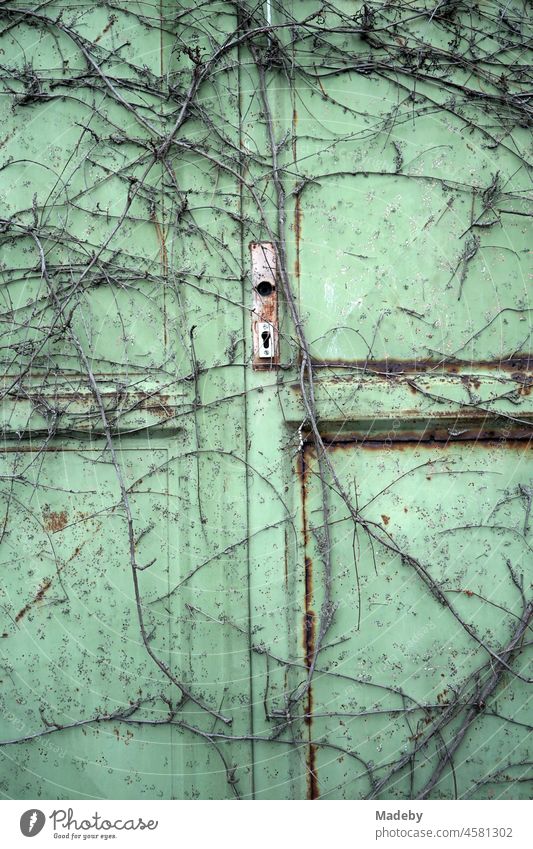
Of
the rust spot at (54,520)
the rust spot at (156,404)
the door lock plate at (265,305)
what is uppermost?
the door lock plate at (265,305)

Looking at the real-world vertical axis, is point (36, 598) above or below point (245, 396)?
below

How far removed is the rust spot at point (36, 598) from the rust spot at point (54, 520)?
0.19 meters

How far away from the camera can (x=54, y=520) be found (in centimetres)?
273

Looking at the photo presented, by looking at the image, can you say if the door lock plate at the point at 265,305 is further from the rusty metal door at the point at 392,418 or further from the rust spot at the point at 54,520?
the rust spot at the point at 54,520

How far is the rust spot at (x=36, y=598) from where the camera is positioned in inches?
107

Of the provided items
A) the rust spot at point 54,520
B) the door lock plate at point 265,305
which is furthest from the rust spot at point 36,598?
the door lock plate at point 265,305

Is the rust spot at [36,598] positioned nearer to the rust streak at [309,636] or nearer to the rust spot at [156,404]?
the rust spot at [156,404]

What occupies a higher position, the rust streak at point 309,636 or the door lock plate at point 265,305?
the door lock plate at point 265,305

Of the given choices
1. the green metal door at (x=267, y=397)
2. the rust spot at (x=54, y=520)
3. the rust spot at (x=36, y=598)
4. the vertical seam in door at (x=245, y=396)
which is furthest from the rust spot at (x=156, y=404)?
the rust spot at (x=36, y=598)

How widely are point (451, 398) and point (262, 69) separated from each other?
55.3 inches

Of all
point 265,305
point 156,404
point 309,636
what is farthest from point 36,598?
point 265,305

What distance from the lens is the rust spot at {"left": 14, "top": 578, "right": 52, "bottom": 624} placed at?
8.90ft

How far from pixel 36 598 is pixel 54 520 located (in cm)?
29

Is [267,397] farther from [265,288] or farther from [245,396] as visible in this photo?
[265,288]
